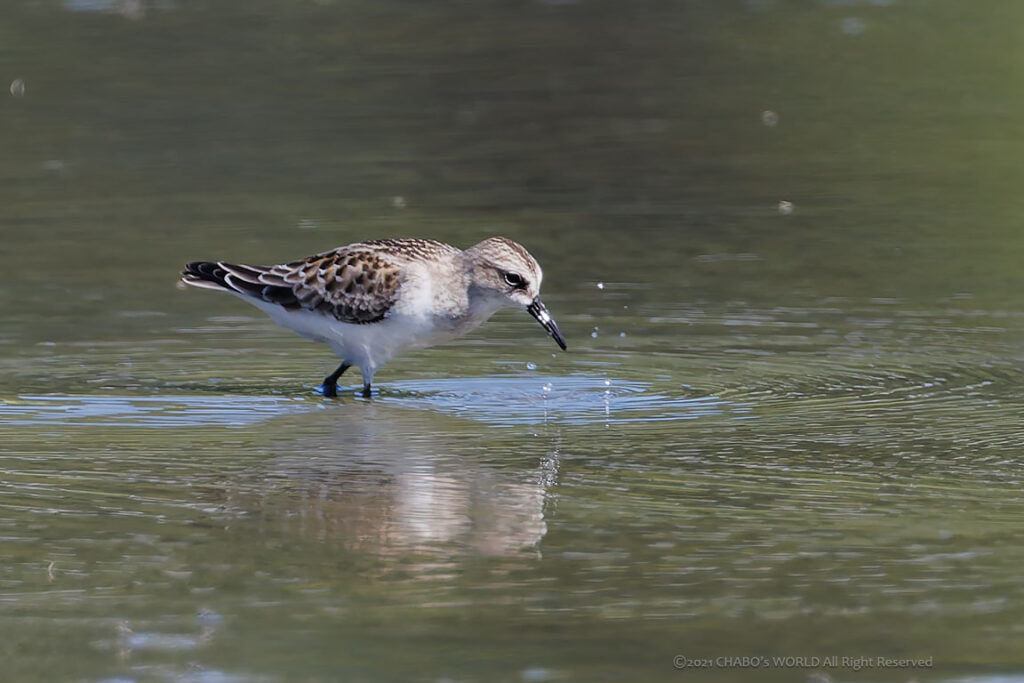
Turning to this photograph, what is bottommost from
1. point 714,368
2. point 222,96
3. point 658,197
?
point 714,368

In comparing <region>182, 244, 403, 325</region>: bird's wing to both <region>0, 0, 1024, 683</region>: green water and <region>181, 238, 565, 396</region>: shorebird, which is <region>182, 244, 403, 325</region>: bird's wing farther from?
<region>0, 0, 1024, 683</region>: green water

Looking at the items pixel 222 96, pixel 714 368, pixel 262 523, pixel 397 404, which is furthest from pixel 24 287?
pixel 222 96

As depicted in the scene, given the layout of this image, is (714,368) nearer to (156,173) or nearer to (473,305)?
(473,305)

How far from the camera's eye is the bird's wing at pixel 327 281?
955cm

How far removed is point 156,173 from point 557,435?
25.9 ft

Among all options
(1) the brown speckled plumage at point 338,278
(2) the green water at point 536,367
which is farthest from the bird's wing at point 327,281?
(2) the green water at point 536,367

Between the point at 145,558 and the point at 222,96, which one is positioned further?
the point at 222,96

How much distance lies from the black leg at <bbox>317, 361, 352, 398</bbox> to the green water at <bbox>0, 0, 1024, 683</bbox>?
97 millimetres

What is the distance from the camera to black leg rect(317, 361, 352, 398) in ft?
31.6

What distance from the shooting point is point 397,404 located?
9336 mm

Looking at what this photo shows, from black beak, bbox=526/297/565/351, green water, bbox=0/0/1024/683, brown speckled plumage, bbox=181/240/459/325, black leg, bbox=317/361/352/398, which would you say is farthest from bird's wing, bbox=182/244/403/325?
black beak, bbox=526/297/565/351

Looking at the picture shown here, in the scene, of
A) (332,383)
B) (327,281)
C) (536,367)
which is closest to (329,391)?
(332,383)

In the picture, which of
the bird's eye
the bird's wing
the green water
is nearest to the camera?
the green water

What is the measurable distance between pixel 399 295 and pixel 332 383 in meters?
0.61
